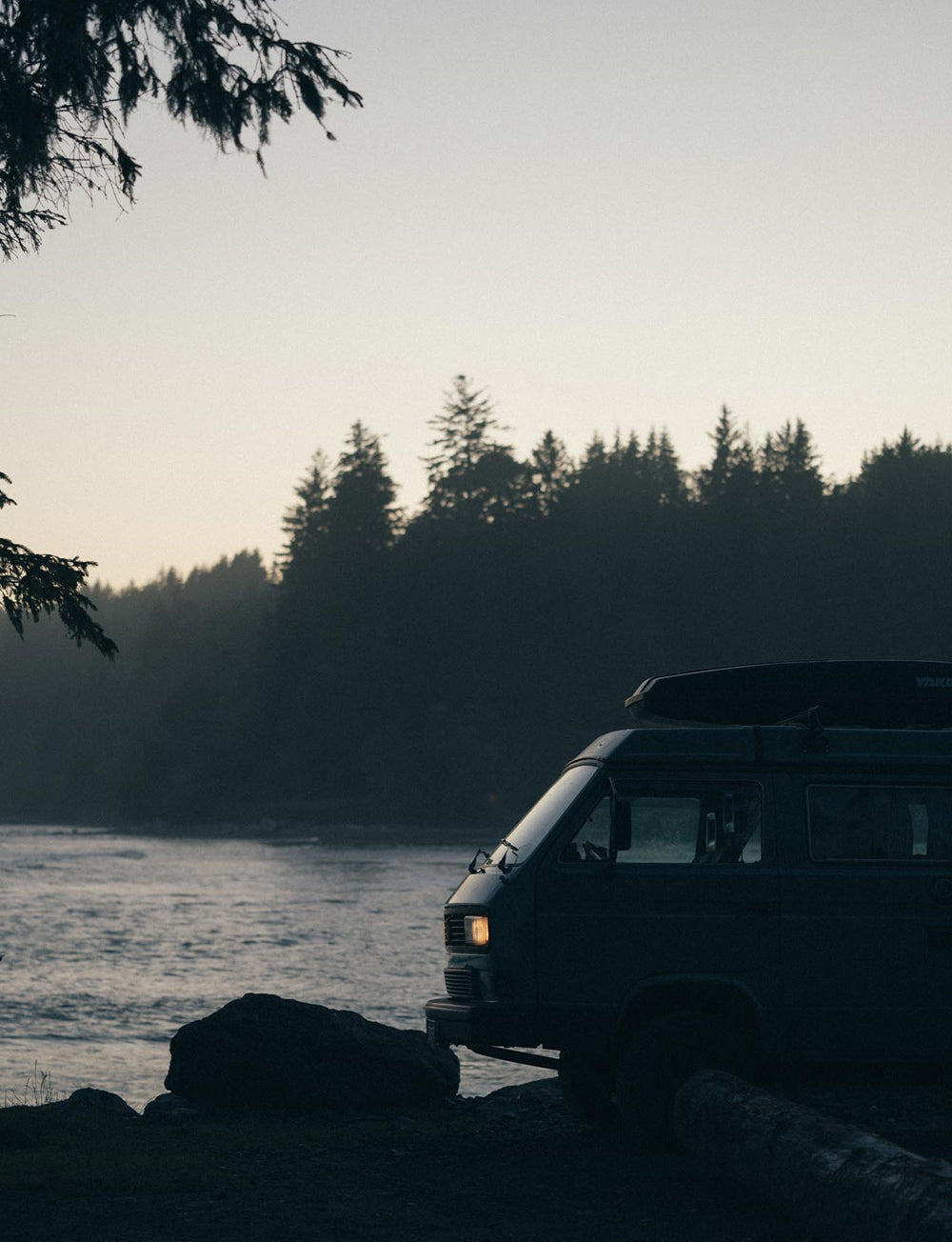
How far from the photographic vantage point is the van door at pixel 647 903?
967 cm

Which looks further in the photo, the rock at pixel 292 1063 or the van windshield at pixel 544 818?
the rock at pixel 292 1063

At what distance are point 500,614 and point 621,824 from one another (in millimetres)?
115612

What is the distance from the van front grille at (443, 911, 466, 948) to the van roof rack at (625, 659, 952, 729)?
2053 millimetres

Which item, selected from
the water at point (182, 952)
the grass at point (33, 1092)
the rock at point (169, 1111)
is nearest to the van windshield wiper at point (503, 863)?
the rock at point (169, 1111)

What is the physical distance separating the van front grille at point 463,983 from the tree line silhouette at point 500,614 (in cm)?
10247

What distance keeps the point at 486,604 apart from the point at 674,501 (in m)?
29.7

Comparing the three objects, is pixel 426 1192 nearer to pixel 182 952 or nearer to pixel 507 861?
pixel 507 861

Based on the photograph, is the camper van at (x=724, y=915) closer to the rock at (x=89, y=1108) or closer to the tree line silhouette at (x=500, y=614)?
the rock at (x=89, y=1108)

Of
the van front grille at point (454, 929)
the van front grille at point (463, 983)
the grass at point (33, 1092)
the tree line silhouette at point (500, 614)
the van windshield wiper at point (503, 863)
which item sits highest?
the tree line silhouette at point (500, 614)

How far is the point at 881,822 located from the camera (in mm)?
Answer: 10039

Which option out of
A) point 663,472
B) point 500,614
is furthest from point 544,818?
point 663,472

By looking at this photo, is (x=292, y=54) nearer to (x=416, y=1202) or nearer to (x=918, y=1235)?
(x=416, y=1202)

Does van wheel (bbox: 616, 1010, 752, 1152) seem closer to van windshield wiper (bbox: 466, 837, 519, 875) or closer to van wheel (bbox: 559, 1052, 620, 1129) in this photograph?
van wheel (bbox: 559, 1052, 620, 1129)

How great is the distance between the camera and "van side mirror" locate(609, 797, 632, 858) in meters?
9.59
